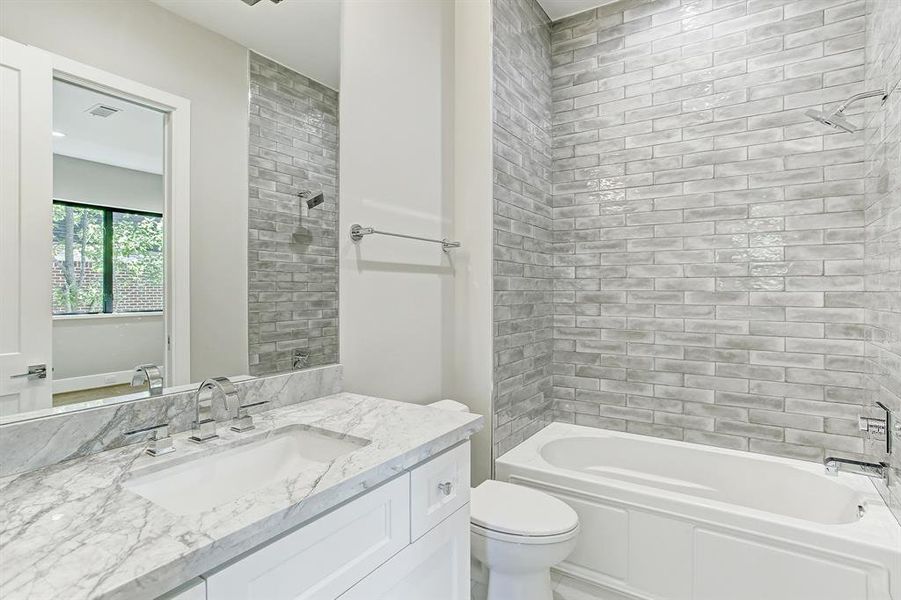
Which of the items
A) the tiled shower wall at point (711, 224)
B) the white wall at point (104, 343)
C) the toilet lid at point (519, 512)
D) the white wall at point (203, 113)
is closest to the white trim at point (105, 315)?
the white wall at point (104, 343)

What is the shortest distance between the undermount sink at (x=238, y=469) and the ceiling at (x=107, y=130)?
75 centimetres

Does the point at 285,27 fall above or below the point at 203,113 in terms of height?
above

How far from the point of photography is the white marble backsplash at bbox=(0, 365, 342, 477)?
0.97m

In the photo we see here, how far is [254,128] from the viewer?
1.46 m

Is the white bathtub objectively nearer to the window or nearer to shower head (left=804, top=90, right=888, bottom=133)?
shower head (left=804, top=90, right=888, bottom=133)

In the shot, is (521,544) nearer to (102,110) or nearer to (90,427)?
(90,427)

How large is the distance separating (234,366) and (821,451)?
Answer: 2567mm

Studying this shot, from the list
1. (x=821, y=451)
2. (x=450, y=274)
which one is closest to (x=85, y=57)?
(x=450, y=274)

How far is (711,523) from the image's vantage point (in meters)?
1.81

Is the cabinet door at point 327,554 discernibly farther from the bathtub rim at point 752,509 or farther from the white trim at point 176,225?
the bathtub rim at point 752,509

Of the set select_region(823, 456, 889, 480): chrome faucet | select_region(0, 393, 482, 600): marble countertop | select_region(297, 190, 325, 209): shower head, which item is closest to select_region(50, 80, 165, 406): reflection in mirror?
select_region(0, 393, 482, 600): marble countertop

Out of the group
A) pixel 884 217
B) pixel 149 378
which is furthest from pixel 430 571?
pixel 884 217

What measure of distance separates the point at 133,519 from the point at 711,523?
192 centimetres

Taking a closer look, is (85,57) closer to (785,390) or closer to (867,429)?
(867,429)
